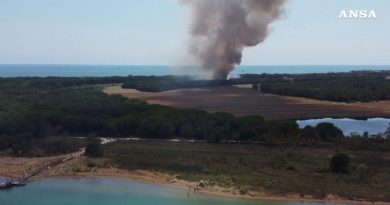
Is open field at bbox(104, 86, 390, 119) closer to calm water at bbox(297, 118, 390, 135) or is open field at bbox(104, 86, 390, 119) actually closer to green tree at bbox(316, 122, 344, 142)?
calm water at bbox(297, 118, 390, 135)

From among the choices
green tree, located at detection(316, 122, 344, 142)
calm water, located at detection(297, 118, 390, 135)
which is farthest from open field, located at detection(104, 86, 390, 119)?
green tree, located at detection(316, 122, 344, 142)

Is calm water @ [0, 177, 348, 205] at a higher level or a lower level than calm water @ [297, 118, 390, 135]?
lower

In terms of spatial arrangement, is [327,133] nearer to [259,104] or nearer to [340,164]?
[340,164]

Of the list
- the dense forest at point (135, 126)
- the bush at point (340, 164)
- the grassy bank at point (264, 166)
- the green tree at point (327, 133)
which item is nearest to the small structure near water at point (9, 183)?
the grassy bank at point (264, 166)

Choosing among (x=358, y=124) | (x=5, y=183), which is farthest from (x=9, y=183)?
(x=358, y=124)

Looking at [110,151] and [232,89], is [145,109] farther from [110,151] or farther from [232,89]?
[232,89]

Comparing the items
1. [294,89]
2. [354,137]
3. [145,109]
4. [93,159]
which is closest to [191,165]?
[93,159]
